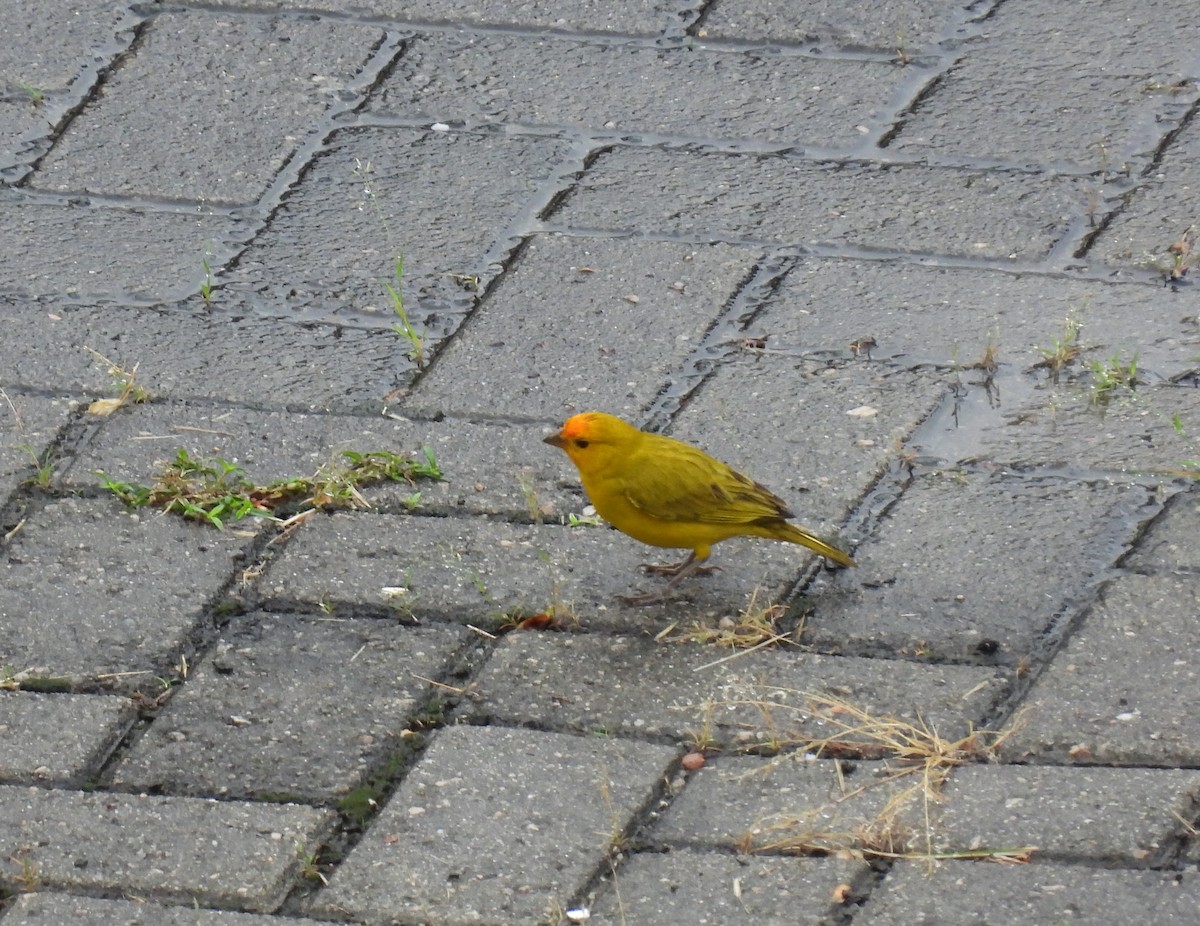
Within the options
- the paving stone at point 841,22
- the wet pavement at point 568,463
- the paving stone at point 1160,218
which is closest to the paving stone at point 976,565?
the wet pavement at point 568,463

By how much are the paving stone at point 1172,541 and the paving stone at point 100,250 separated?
240cm

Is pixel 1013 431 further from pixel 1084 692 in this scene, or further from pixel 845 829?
pixel 845 829

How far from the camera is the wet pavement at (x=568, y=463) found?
2973 millimetres

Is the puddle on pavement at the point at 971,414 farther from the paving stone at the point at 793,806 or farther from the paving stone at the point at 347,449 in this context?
the paving stone at the point at 793,806

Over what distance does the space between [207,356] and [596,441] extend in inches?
48.3

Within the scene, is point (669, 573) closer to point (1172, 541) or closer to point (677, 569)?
point (677, 569)

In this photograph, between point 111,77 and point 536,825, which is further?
point 111,77

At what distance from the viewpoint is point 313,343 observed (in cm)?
456

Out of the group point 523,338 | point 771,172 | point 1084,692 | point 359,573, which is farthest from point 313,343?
point 1084,692

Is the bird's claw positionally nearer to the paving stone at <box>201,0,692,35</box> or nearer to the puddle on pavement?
the puddle on pavement

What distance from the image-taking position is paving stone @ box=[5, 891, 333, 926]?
285 centimetres

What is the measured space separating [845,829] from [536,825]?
1.59 feet

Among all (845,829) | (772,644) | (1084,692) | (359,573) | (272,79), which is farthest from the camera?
(272,79)

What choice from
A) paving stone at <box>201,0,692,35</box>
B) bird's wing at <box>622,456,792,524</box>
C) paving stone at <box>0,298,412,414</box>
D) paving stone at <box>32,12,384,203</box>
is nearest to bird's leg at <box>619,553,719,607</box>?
bird's wing at <box>622,456,792,524</box>
